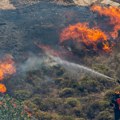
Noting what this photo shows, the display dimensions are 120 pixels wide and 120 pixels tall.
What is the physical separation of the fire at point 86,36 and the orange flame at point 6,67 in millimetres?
13219

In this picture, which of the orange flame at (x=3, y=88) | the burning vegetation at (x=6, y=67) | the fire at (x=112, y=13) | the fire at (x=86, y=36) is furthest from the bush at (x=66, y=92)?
the fire at (x=112, y=13)

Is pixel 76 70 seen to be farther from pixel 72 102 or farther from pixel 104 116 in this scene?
pixel 104 116

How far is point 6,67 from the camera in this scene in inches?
2798

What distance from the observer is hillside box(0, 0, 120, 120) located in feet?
199

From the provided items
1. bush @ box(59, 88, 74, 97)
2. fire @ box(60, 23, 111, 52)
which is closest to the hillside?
fire @ box(60, 23, 111, 52)

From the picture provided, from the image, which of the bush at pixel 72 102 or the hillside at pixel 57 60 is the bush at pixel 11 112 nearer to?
the hillside at pixel 57 60

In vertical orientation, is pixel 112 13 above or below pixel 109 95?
above

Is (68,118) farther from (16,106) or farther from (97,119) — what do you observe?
(16,106)

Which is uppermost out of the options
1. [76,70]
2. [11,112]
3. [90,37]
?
[11,112]

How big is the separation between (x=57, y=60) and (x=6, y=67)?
34.2 feet

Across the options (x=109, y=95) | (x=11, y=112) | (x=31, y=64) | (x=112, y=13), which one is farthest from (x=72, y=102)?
(x=112, y=13)

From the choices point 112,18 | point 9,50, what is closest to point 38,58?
point 9,50

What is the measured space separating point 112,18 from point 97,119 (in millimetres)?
35888

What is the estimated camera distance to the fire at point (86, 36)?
263 feet
